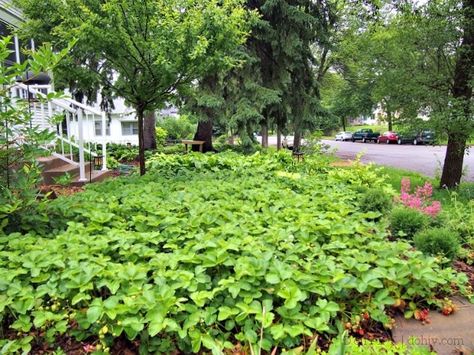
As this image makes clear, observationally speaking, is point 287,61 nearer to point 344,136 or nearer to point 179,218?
point 179,218

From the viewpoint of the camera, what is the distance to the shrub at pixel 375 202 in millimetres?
3682

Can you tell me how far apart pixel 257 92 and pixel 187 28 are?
621 cm

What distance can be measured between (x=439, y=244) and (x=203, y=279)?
72.2 inches

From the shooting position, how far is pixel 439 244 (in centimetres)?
269

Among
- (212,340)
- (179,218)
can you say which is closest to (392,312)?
(212,340)

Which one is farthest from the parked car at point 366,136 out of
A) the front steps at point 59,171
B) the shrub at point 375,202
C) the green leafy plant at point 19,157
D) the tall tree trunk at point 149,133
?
the green leafy plant at point 19,157

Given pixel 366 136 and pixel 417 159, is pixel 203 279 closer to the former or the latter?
pixel 417 159

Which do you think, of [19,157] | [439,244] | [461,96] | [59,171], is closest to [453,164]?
[461,96]

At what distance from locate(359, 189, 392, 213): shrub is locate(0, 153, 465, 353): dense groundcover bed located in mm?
744

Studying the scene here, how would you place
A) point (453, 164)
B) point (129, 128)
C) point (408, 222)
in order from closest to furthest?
Result: point (408, 222) → point (453, 164) → point (129, 128)

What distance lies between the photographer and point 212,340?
5.32 ft

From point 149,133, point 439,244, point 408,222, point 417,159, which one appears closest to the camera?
point 439,244

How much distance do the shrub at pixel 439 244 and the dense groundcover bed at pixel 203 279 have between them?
13.5 inches

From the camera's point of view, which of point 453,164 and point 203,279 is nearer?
point 203,279
